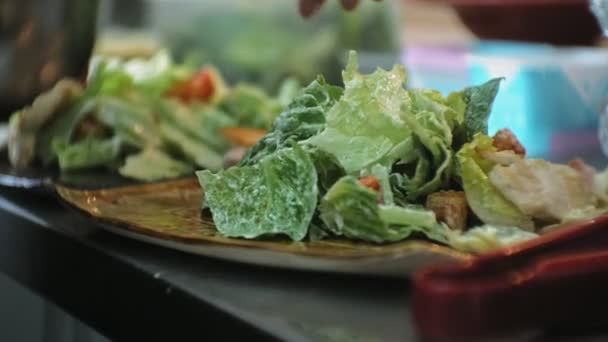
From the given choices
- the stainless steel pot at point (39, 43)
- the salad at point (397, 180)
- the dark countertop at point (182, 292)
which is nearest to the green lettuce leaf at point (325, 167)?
the salad at point (397, 180)

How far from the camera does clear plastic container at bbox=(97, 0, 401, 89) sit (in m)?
2.49

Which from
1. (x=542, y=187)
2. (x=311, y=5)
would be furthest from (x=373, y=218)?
(x=311, y=5)

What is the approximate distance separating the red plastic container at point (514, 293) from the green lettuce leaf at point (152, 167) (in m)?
0.71

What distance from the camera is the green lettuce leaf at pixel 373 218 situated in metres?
0.76

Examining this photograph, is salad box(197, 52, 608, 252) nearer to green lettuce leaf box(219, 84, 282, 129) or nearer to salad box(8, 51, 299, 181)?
salad box(8, 51, 299, 181)

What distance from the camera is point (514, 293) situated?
0.59m

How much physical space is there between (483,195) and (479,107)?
127mm

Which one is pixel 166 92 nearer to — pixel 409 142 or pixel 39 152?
pixel 39 152

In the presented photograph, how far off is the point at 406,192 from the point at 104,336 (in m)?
0.33

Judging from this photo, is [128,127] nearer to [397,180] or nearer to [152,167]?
[152,167]

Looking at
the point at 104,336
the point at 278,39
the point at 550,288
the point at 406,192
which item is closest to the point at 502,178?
the point at 406,192

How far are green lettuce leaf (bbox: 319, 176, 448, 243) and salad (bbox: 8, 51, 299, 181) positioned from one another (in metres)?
0.54

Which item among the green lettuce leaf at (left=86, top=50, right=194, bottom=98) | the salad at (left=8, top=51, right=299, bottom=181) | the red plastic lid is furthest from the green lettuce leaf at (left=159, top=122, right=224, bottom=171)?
the red plastic lid

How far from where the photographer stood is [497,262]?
23.9 inches
